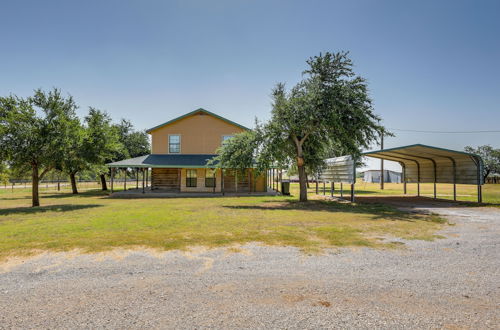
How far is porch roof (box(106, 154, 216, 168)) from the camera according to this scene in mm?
24156

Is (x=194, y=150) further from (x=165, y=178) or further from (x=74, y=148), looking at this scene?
(x=74, y=148)

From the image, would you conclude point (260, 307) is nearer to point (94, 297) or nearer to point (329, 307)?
point (329, 307)

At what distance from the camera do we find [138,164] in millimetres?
24344

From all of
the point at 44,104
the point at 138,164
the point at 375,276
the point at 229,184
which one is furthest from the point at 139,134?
the point at 375,276

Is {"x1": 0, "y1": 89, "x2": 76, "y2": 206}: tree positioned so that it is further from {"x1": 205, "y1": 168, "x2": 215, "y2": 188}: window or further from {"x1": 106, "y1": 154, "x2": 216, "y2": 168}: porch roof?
{"x1": 205, "y1": 168, "x2": 215, "y2": 188}: window

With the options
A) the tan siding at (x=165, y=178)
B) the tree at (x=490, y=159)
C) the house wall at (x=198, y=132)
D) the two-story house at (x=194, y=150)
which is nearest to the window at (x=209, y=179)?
the two-story house at (x=194, y=150)

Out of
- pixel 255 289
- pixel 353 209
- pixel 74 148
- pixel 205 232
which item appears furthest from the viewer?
pixel 74 148

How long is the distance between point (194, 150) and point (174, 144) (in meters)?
2.10

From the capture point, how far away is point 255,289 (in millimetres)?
4367

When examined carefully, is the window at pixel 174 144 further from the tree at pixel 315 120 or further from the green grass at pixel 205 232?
the green grass at pixel 205 232

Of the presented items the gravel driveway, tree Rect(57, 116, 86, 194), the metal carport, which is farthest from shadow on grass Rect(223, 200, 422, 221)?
tree Rect(57, 116, 86, 194)

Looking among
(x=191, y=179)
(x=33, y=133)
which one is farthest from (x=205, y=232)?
(x=191, y=179)

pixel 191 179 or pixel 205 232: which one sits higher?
pixel 191 179

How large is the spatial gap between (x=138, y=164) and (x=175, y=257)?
20.2 m
